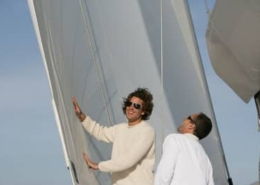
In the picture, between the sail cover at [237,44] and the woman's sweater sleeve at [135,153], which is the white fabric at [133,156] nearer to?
the woman's sweater sleeve at [135,153]

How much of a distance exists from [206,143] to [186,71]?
1.73ft


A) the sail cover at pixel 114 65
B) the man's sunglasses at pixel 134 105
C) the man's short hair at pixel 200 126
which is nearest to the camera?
the man's short hair at pixel 200 126

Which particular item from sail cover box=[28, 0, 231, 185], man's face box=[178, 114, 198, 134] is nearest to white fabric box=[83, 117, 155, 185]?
man's face box=[178, 114, 198, 134]

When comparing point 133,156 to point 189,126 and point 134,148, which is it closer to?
point 134,148

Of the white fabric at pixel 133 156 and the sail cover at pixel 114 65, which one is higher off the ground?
the sail cover at pixel 114 65

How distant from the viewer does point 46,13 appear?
14.1 ft

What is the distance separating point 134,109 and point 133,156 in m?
0.24

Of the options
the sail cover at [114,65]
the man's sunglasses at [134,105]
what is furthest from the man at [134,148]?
the sail cover at [114,65]

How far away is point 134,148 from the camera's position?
3.28 m

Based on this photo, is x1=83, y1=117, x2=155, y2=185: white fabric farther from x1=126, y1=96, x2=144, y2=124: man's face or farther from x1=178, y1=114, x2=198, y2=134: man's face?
x1=178, y1=114, x2=198, y2=134: man's face

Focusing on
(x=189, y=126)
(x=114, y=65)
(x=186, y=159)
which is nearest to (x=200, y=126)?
(x=189, y=126)

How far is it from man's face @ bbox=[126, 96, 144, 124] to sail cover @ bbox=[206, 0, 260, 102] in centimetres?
64

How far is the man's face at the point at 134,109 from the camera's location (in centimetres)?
338

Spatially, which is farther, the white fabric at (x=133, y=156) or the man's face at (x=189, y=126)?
the white fabric at (x=133, y=156)
